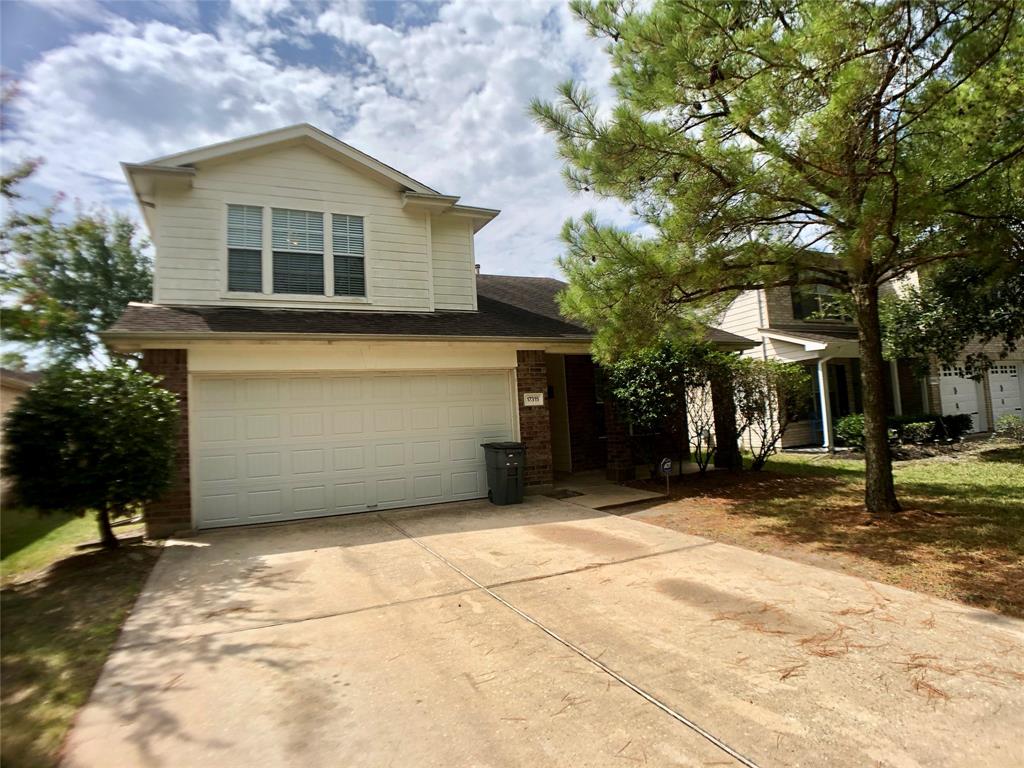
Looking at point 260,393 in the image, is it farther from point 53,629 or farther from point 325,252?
point 53,629

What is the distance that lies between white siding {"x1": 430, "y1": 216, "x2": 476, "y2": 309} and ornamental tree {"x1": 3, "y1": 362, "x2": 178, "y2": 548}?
5554mm

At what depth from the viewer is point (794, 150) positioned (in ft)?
19.4

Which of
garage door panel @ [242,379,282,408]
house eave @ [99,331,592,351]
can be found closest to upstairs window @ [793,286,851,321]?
house eave @ [99,331,592,351]

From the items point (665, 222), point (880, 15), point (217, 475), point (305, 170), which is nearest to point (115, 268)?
point (305, 170)

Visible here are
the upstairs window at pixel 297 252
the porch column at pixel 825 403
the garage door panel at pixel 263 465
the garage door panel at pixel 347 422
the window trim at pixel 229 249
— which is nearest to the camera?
the garage door panel at pixel 263 465

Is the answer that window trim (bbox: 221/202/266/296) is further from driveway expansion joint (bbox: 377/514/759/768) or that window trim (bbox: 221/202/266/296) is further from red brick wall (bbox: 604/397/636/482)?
red brick wall (bbox: 604/397/636/482)

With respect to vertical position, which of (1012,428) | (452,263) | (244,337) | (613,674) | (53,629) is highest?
(452,263)

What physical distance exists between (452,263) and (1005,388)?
20.1 meters

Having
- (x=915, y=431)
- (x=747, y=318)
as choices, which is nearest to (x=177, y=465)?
(x=747, y=318)

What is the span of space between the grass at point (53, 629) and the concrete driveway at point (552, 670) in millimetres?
161

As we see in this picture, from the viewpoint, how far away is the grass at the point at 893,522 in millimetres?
5285

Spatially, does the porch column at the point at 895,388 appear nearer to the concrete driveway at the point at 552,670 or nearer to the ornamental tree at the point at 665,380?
the ornamental tree at the point at 665,380

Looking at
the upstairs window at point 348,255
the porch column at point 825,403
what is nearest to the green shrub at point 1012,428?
the porch column at point 825,403

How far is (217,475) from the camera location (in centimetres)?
816
